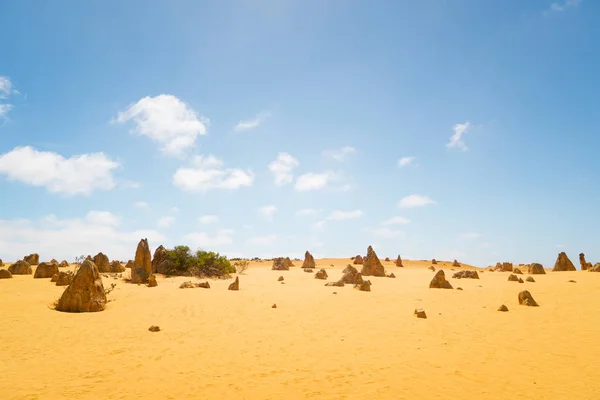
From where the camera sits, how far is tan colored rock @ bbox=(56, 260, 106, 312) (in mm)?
15195

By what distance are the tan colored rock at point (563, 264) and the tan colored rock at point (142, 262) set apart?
3994 centimetres

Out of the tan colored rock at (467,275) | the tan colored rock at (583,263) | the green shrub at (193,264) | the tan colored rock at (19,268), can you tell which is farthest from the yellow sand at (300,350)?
the tan colored rock at (583,263)

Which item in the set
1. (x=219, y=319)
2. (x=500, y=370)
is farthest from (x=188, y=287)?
(x=500, y=370)

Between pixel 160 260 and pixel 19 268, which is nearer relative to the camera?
pixel 19 268

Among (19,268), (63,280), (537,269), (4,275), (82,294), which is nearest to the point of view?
(82,294)

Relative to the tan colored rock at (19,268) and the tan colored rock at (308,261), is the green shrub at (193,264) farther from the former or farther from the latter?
the tan colored rock at (308,261)

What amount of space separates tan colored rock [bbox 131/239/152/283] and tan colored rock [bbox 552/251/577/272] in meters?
39.9

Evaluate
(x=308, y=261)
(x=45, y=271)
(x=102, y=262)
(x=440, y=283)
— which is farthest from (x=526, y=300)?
(x=102, y=262)

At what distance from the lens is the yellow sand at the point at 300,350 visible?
24.9 feet

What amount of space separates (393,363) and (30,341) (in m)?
10.9

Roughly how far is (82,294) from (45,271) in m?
15.1

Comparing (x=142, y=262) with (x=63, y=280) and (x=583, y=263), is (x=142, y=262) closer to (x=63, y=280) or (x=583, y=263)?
(x=63, y=280)

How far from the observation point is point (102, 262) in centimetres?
3291

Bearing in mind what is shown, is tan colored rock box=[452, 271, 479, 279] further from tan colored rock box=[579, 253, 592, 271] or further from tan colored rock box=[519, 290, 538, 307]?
tan colored rock box=[579, 253, 592, 271]
